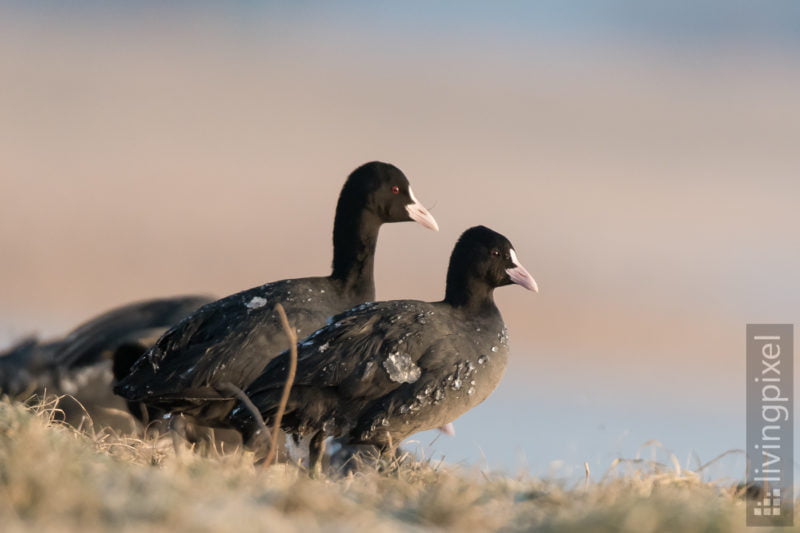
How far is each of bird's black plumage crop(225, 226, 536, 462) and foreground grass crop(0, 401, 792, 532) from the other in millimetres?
769

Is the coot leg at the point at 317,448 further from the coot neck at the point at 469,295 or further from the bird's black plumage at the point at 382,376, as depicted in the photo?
the coot neck at the point at 469,295

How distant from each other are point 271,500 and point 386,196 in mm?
4213

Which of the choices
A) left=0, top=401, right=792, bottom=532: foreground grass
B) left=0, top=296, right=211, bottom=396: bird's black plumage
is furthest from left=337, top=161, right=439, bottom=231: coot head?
left=0, top=401, right=792, bottom=532: foreground grass

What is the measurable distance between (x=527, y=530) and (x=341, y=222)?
14.4 ft

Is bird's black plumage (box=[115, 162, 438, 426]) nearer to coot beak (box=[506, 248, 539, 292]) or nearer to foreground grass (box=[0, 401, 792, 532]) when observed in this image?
coot beak (box=[506, 248, 539, 292])

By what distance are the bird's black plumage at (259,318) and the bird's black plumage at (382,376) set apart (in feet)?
1.49

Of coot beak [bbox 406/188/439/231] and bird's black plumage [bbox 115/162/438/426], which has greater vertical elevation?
coot beak [bbox 406/188/439/231]

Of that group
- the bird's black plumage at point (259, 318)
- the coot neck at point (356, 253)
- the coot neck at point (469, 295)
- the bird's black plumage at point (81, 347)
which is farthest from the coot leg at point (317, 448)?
the bird's black plumage at point (81, 347)

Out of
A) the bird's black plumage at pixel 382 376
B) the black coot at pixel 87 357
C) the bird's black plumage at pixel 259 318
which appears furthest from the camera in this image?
the black coot at pixel 87 357

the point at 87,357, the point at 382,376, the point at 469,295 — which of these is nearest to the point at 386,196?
the point at 469,295

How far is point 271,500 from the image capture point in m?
4.36

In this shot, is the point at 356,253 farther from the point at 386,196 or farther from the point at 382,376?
the point at 382,376

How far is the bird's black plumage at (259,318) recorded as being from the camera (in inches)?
285

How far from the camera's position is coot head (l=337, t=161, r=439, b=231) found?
27.4 ft
